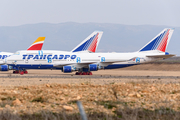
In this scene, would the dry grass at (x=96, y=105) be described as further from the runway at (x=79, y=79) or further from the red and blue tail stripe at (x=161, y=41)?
the red and blue tail stripe at (x=161, y=41)

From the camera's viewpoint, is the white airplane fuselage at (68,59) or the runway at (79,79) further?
the white airplane fuselage at (68,59)

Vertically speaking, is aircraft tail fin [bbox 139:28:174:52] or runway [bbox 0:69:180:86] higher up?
aircraft tail fin [bbox 139:28:174:52]

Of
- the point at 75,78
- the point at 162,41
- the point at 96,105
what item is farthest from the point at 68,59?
the point at 96,105

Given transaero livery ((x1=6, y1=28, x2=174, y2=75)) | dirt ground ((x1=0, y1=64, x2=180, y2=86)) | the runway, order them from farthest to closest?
transaero livery ((x1=6, y1=28, x2=174, y2=75))
dirt ground ((x1=0, y1=64, x2=180, y2=86))
the runway

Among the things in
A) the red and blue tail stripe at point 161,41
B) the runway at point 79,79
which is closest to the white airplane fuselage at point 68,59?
the red and blue tail stripe at point 161,41

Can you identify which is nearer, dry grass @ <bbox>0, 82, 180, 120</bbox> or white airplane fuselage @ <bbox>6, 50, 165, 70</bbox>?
dry grass @ <bbox>0, 82, 180, 120</bbox>

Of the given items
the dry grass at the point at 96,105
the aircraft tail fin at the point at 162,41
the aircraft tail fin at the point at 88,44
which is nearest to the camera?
the dry grass at the point at 96,105

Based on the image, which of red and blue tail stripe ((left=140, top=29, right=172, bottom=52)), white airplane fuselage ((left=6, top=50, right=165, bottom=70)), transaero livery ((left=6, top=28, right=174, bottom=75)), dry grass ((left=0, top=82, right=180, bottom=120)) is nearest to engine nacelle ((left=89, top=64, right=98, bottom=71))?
transaero livery ((left=6, top=28, right=174, bottom=75))

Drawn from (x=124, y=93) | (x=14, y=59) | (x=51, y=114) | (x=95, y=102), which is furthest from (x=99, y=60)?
(x=51, y=114)

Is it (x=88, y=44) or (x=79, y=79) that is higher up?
(x=88, y=44)

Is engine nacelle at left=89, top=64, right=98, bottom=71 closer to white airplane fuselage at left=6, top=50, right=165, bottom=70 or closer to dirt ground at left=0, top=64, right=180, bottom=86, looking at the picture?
white airplane fuselage at left=6, top=50, right=165, bottom=70

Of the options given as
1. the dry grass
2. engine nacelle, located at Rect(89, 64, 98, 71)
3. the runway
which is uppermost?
engine nacelle, located at Rect(89, 64, 98, 71)

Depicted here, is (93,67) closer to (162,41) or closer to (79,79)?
(79,79)

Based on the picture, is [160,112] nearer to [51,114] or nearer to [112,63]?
[51,114]
